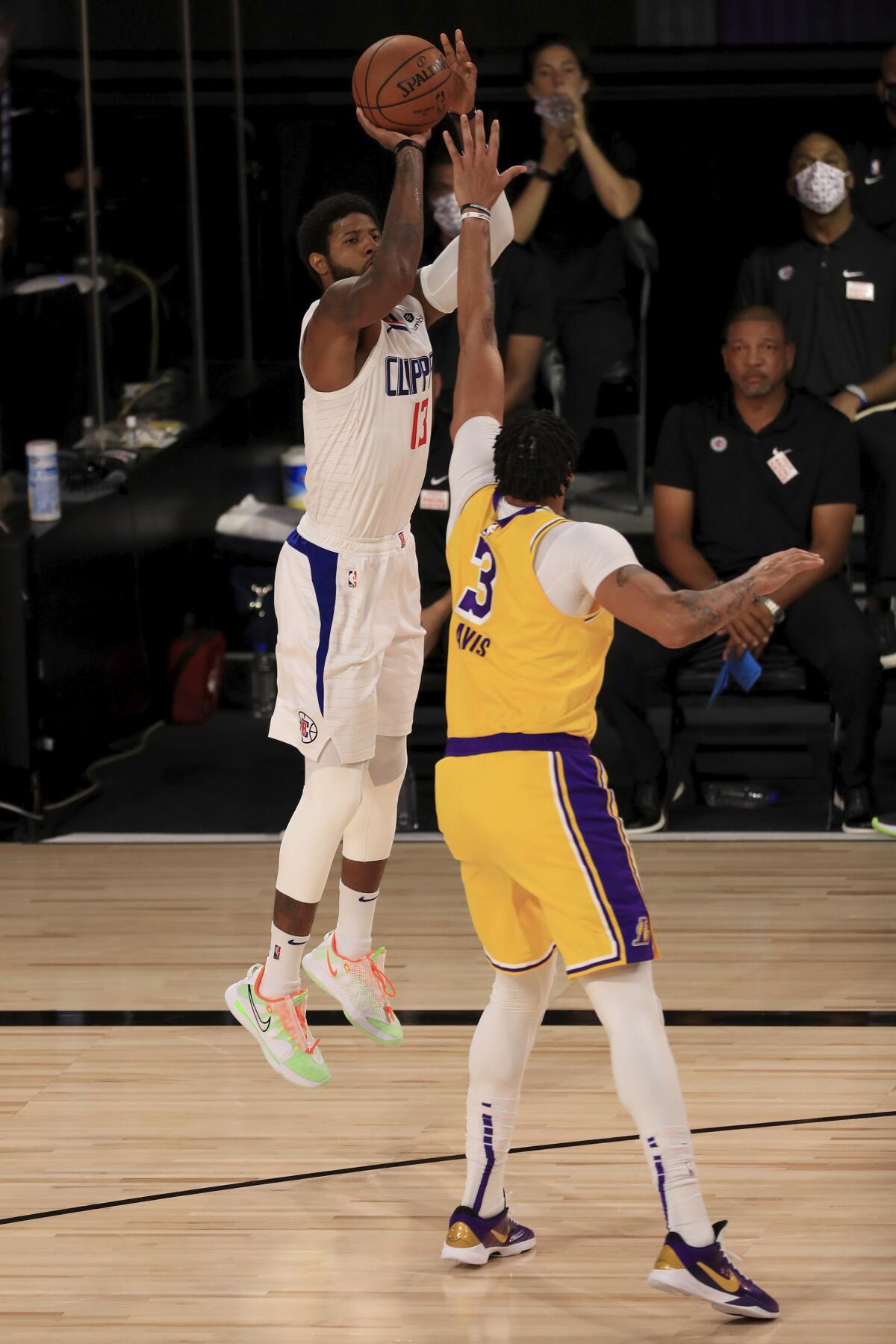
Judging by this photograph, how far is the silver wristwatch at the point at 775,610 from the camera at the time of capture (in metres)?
5.22

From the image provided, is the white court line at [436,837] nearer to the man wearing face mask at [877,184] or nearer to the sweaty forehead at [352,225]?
the sweaty forehead at [352,225]

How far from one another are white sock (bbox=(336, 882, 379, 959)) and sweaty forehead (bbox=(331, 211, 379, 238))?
127 centimetres

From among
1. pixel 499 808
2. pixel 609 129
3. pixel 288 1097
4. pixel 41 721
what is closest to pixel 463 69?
pixel 499 808

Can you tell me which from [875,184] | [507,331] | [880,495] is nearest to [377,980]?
[880,495]

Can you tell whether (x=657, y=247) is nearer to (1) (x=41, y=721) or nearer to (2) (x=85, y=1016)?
(1) (x=41, y=721)

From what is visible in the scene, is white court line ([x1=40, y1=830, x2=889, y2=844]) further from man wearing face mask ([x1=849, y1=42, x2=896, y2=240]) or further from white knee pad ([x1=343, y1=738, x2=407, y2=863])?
man wearing face mask ([x1=849, y1=42, x2=896, y2=240])

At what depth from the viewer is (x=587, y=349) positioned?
6.62m

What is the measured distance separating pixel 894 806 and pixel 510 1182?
99.0 inches

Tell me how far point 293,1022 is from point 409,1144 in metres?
0.34

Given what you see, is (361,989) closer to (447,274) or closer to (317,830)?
(317,830)

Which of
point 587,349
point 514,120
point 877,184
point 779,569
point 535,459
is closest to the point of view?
point 779,569

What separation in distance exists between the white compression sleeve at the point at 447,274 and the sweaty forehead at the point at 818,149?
8.95 feet

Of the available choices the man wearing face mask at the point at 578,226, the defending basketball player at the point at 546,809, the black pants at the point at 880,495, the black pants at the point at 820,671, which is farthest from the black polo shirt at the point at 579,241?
the defending basketball player at the point at 546,809

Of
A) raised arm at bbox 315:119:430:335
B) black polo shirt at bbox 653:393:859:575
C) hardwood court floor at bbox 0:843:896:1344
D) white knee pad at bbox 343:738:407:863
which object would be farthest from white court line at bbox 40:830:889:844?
raised arm at bbox 315:119:430:335
